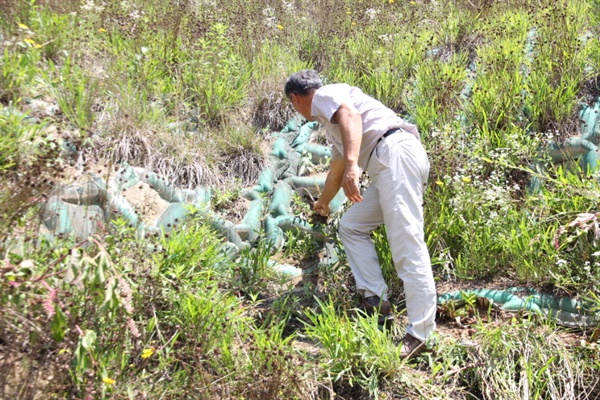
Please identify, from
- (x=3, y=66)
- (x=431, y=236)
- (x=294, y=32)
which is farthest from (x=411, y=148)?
(x=294, y=32)

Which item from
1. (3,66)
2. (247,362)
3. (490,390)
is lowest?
(490,390)

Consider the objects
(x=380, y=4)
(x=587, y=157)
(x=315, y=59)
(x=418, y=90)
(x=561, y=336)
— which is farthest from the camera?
(x=380, y=4)

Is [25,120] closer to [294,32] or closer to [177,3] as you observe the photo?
[177,3]

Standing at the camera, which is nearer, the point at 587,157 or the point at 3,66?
the point at 3,66

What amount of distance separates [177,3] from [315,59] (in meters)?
1.59

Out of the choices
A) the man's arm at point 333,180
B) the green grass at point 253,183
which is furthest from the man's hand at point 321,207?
the green grass at point 253,183

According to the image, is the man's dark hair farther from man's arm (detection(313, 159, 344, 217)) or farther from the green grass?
the green grass

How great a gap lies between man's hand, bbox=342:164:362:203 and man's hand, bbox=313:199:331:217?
40 cm

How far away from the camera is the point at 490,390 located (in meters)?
4.04

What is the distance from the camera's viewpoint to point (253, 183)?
571 cm

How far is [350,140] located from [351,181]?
9.2 inches

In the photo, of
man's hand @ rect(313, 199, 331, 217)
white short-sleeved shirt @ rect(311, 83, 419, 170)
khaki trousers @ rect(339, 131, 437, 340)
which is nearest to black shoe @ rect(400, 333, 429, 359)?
khaki trousers @ rect(339, 131, 437, 340)

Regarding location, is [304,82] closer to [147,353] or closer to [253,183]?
[253,183]

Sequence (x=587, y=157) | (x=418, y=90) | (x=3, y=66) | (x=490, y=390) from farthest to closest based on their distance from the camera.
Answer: (x=418, y=90)
(x=587, y=157)
(x=3, y=66)
(x=490, y=390)
